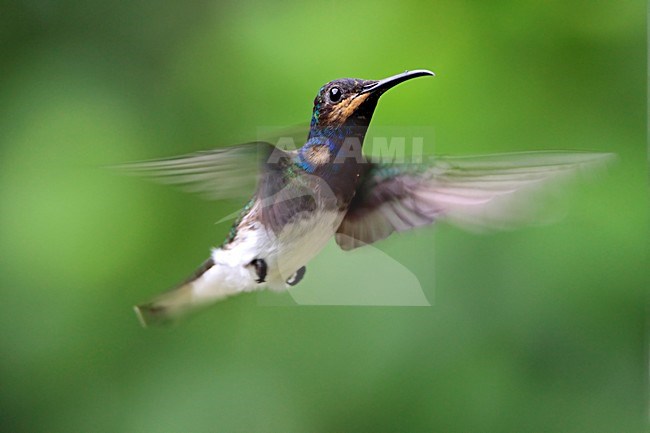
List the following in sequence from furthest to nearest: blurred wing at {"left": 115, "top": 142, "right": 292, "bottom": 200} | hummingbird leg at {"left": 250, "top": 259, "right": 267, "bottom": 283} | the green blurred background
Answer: the green blurred background → hummingbird leg at {"left": 250, "top": 259, "right": 267, "bottom": 283} → blurred wing at {"left": 115, "top": 142, "right": 292, "bottom": 200}

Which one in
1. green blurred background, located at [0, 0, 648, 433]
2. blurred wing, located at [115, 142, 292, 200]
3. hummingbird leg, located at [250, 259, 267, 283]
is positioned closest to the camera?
blurred wing, located at [115, 142, 292, 200]

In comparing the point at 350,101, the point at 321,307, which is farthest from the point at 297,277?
the point at 321,307

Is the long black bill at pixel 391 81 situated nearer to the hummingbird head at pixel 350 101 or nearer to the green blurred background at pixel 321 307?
the hummingbird head at pixel 350 101

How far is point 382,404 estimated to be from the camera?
3.67 ft

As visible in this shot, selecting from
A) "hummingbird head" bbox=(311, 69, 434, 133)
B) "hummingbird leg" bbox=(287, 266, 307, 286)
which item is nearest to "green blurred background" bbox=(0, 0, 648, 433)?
"hummingbird leg" bbox=(287, 266, 307, 286)

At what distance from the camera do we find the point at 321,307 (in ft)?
3.84

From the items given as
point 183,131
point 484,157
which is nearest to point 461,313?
point 183,131

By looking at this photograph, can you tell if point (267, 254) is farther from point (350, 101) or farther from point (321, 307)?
point (321, 307)

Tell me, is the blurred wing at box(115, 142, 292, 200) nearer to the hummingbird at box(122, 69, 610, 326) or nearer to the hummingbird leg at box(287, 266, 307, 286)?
the hummingbird at box(122, 69, 610, 326)

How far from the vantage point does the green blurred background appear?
112 cm

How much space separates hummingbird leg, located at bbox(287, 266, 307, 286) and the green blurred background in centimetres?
39

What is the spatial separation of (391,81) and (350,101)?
0.15 feet

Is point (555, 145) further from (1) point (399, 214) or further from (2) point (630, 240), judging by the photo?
(1) point (399, 214)

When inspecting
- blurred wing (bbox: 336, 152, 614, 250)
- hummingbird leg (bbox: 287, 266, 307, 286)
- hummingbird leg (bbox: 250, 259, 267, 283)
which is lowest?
hummingbird leg (bbox: 287, 266, 307, 286)
